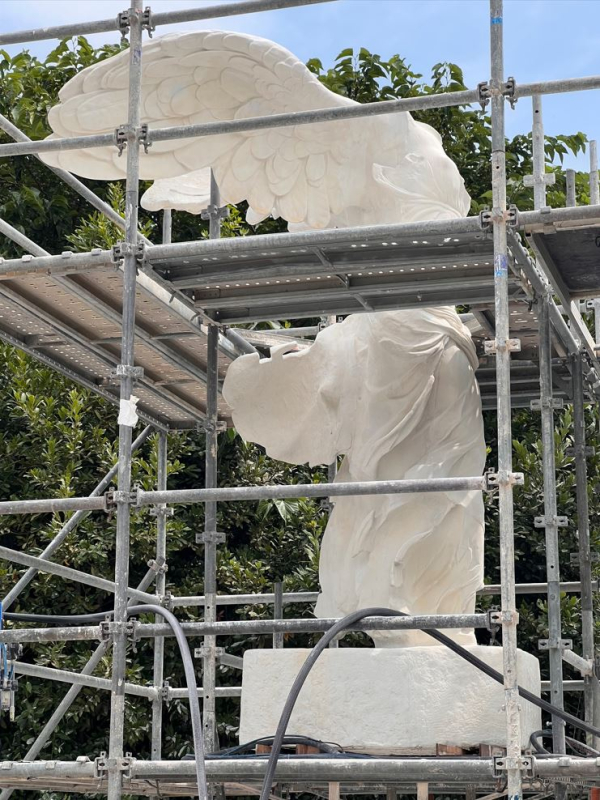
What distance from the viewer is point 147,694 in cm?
934

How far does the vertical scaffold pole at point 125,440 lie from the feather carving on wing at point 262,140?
39.0 inches

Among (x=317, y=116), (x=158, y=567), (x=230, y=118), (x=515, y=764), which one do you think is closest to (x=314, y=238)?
(x=317, y=116)

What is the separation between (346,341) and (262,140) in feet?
3.77

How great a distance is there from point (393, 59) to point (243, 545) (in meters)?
5.03

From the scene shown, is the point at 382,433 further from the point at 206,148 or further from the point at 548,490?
the point at 206,148

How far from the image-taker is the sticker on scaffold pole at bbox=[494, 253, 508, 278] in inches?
247

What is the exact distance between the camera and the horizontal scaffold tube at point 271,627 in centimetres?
612

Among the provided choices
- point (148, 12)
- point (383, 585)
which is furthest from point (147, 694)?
point (148, 12)

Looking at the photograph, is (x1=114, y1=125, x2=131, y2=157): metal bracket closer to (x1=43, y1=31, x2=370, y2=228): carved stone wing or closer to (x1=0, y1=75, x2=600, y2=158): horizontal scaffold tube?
(x1=0, y1=75, x2=600, y2=158): horizontal scaffold tube

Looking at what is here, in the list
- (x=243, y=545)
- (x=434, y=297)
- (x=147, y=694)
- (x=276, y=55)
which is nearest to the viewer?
(x=434, y=297)

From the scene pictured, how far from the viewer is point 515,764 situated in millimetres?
5855

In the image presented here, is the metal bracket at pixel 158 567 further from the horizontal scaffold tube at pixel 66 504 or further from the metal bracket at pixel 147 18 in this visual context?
the metal bracket at pixel 147 18

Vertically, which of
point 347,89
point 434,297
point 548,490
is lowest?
point 548,490

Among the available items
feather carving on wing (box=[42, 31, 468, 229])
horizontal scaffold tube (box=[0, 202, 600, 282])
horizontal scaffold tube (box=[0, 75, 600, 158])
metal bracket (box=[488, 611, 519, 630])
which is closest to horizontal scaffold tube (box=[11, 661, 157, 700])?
horizontal scaffold tube (box=[0, 202, 600, 282])
